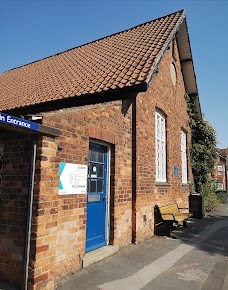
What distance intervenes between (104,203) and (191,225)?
5.25 metres

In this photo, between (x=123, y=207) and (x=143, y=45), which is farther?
(x=143, y=45)

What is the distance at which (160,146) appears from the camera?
9242mm

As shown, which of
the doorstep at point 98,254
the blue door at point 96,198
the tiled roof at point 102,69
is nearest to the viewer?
the doorstep at point 98,254

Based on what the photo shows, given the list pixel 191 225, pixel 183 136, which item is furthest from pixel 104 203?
pixel 183 136

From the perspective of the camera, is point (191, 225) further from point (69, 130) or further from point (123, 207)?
point (69, 130)

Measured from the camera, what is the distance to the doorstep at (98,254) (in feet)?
15.9

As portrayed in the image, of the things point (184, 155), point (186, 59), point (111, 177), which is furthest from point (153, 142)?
point (186, 59)

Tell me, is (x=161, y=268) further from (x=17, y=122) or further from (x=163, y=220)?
(x=17, y=122)

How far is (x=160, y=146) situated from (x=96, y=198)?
431 cm

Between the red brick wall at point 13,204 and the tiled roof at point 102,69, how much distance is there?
9.25 ft

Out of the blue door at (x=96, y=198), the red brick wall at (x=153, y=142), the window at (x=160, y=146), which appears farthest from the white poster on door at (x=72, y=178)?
the window at (x=160, y=146)

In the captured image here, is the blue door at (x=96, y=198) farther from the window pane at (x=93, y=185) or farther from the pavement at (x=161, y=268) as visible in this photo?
the pavement at (x=161, y=268)

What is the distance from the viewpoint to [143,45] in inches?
343

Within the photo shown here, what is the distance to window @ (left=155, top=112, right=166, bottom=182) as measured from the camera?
897 centimetres
